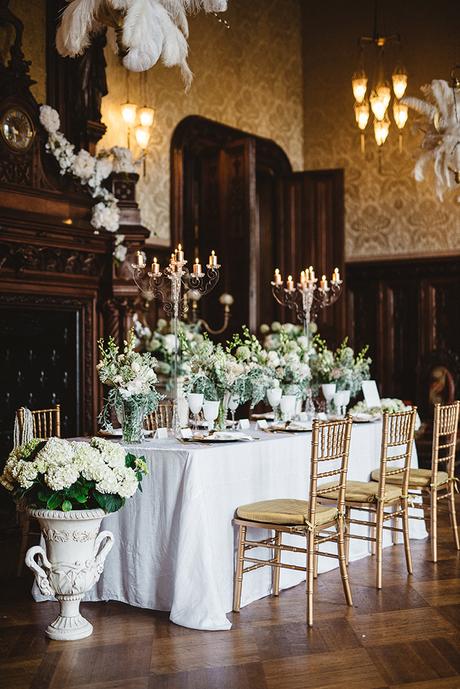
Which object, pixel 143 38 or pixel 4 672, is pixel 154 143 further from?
pixel 4 672

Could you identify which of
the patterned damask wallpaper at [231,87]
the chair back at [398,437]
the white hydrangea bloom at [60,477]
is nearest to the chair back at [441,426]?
the chair back at [398,437]

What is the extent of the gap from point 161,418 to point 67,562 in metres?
1.80

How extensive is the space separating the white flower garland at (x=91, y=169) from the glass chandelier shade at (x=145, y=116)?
82 cm

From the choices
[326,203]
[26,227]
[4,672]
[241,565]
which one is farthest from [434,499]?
[326,203]

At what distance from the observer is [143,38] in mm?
4918

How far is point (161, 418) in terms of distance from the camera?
6.22 metres

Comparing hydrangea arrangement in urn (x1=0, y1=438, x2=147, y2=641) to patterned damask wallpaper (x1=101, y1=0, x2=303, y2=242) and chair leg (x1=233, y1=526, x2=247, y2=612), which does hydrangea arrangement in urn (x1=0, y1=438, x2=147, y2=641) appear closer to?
chair leg (x1=233, y1=526, x2=247, y2=612)

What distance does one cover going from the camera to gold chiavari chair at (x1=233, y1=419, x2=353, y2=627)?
16.0 feet

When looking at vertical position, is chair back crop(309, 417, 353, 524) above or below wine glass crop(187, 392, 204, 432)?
below

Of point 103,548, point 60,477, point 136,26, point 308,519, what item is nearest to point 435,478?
point 308,519

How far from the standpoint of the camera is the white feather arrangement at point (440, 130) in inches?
371

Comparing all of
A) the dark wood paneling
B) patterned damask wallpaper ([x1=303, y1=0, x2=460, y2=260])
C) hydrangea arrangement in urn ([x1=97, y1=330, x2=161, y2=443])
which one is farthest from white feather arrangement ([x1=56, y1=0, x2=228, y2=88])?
the dark wood paneling

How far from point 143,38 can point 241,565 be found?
292 cm

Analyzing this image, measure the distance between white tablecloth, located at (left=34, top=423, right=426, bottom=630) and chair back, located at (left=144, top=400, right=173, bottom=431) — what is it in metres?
0.80
